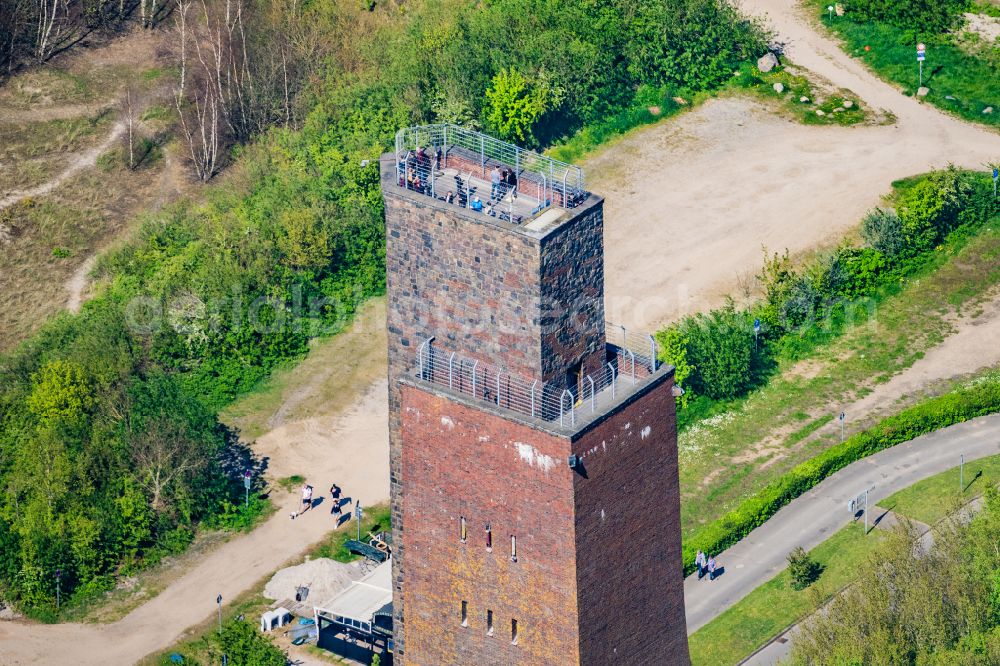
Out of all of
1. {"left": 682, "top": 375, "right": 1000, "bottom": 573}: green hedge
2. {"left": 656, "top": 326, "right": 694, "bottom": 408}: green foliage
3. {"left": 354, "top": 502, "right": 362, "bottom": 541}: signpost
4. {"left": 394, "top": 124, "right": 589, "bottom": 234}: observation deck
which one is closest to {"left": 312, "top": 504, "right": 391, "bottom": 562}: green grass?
{"left": 354, "top": 502, "right": 362, "bottom": 541}: signpost

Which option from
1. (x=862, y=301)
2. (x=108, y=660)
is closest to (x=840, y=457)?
(x=862, y=301)

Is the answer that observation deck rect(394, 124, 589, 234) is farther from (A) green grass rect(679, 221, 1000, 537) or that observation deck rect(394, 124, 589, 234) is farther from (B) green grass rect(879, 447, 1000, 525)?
(B) green grass rect(879, 447, 1000, 525)

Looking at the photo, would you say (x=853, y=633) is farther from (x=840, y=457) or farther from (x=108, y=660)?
(x=108, y=660)

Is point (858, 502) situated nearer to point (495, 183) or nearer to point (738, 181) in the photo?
point (738, 181)

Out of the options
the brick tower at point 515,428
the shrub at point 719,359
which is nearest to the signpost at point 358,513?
the shrub at point 719,359

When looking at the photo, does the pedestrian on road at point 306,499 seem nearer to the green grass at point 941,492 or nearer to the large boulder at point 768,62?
the green grass at point 941,492

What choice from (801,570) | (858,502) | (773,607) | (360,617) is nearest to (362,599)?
(360,617)
